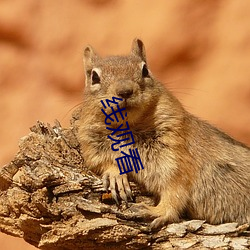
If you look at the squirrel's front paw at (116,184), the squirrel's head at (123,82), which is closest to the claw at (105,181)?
the squirrel's front paw at (116,184)

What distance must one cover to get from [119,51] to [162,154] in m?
1.05

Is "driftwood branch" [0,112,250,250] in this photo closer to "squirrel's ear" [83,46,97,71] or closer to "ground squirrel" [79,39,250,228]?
"ground squirrel" [79,39,250,228]

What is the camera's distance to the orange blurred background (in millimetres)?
2426

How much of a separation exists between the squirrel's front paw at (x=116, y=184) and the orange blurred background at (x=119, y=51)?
0.96 metres

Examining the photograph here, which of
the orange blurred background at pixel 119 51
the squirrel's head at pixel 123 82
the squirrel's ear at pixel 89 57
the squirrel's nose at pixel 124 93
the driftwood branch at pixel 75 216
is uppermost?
the orange blurred background at pixel 119 51

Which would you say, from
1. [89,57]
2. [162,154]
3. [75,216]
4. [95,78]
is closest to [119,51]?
[89,57]

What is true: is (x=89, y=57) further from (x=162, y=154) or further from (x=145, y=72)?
(x=162, y=154)

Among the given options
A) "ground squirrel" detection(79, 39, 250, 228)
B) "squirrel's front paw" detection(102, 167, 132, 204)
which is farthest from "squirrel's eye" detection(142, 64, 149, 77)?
"squirrel's front paw" detection(102, 167, 132, 204)

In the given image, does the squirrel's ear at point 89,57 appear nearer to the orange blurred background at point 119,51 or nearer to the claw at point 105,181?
the claw at point 105,181

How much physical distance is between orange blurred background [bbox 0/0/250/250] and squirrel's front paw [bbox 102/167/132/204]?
3.16ft

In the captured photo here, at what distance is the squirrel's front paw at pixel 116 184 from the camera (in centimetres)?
149

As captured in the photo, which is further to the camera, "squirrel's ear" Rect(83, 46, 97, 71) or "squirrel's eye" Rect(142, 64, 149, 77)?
"squirrel's ear" Rect(83, 46, 97, 71)

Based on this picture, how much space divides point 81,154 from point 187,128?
12.8 inches

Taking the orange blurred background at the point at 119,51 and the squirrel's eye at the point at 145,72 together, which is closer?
the squirrel's eye at the point at 145,72
